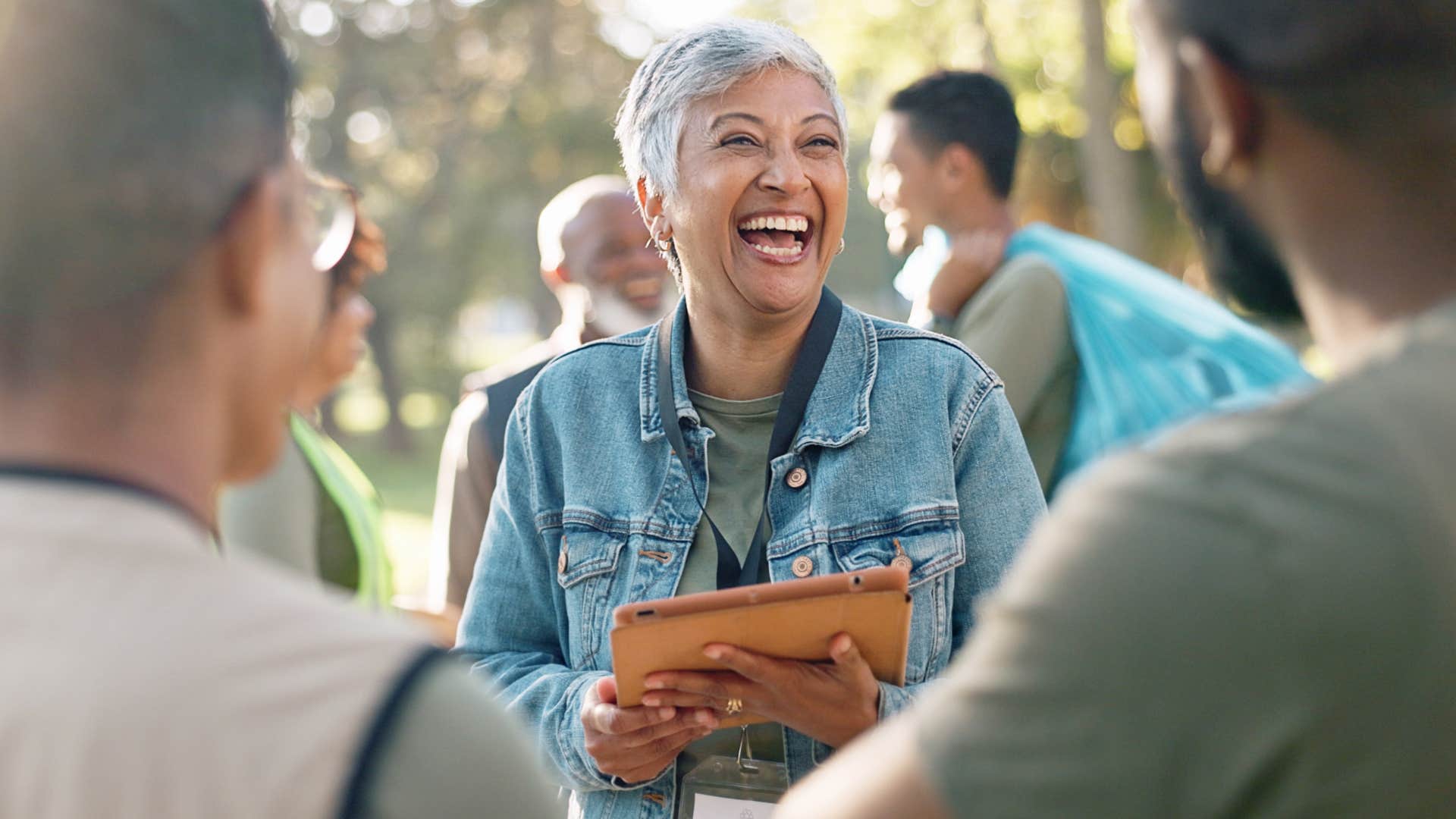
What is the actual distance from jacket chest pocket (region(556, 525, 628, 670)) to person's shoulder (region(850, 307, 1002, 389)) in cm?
62

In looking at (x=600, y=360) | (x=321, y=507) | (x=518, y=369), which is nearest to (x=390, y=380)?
(x=518, y=369)

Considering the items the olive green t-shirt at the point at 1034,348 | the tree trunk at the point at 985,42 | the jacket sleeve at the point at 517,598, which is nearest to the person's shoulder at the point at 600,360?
the jacket sleeve at the point at 517,598

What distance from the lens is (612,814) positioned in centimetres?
246

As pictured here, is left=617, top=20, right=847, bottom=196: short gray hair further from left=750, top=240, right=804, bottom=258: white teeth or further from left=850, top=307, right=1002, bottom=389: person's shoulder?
left=850, top=307, right=1002, bottom=389: person's shoulder

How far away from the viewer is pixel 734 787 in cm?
238

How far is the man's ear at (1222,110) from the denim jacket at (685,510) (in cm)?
120

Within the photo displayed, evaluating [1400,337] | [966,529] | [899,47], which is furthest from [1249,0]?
[899,47]

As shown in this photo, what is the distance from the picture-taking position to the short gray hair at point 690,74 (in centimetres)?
274

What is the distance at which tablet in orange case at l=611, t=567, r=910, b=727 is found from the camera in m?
2.01

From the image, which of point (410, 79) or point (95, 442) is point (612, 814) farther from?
point (410, 79)

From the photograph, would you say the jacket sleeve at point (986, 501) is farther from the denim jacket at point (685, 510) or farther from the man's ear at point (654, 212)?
the man's ear at point (654, 212)

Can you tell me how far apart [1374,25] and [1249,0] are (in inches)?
4.1

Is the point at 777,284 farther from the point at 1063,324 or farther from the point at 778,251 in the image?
the point at 1063,324

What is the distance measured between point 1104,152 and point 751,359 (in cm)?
1113
